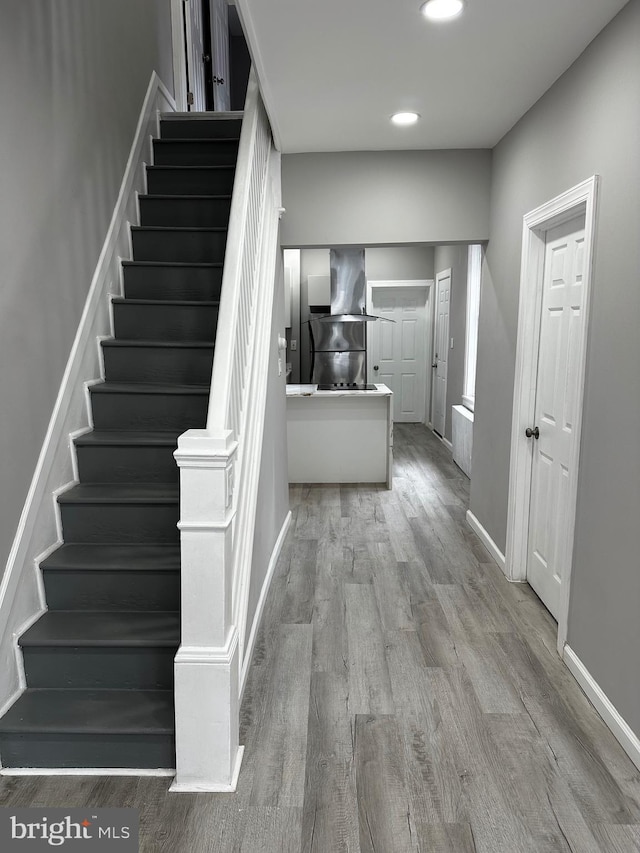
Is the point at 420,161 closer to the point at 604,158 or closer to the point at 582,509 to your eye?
the point at 604,158

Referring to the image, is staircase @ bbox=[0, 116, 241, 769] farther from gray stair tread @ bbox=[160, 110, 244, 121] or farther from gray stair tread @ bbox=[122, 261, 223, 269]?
gray stair tread @ bbox=[160, 110, 244, 121]

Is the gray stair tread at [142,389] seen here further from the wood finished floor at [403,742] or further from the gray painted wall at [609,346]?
the gray painted wall at [609,346]

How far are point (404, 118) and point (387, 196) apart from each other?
2.38 ft

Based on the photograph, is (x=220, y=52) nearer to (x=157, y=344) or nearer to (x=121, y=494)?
(x=157, y=344)

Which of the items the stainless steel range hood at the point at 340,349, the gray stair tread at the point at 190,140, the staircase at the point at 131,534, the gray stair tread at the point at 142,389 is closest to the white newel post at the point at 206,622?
the staircase at the point at 131,534

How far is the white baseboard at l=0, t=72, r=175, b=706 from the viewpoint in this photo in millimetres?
2189

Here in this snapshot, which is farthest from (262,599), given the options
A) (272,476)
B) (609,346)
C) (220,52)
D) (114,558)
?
(220,52)

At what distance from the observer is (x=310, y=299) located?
8609 millimetres

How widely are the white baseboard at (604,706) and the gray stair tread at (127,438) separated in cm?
199

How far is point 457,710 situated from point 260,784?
2.76 feet

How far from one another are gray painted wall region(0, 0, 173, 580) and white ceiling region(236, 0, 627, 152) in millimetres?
870

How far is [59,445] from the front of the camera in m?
2.64

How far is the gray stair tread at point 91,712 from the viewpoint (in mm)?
2047

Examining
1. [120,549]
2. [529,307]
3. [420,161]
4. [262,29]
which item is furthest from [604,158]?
[120,549]
